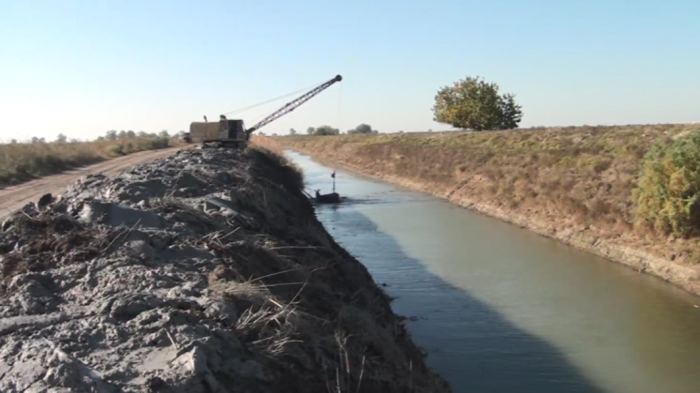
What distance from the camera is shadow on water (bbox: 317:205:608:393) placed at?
428 inches

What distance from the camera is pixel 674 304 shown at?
15172mm

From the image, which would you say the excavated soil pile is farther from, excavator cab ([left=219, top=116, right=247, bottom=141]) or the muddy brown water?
excavator cab ([left=219, top=116, right=247, bottom=141])

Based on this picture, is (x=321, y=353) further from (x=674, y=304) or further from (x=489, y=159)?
(x=489, y=159)

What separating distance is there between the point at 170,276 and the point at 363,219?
23.9m

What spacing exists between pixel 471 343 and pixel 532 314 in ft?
8.95

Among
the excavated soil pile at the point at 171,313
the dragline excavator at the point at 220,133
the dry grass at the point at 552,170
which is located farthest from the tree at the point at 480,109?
the excavated soil pile at the point at 171,313

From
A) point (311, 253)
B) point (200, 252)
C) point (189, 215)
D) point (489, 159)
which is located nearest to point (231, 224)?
point (189, 215)

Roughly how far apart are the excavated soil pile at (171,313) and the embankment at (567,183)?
11.9 meters

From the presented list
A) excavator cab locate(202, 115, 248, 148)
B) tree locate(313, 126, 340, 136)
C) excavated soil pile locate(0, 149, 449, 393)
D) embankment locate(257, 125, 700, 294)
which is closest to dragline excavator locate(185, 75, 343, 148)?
excavator cab locate(202, 115, 248, 148)

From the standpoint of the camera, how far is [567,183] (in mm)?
26500

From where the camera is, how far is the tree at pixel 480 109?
73.6 m

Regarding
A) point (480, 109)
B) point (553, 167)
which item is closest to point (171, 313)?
point (553, 167)

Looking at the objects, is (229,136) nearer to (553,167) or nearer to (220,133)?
(220,133)

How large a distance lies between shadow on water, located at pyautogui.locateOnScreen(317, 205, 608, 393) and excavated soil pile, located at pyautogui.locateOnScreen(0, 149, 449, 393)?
224 cm
